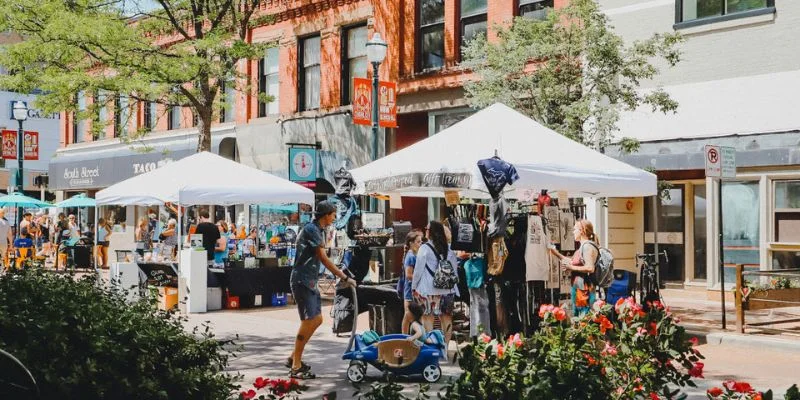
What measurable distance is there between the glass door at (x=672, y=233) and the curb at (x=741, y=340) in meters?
5.58

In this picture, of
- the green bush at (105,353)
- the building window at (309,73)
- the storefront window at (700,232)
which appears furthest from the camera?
the building window at (309,73)

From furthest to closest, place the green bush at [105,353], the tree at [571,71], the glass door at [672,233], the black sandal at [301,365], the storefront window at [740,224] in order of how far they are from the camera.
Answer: the glass door at [672,233] → the storefront window at [740,224] → the tree at [571,71] → the black sandal at [301,365] → the green bush at [105,353]

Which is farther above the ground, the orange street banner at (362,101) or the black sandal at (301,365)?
the orange street banner at (362,101)

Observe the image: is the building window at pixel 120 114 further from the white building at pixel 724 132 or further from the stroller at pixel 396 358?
the stroller at pixel 396 358

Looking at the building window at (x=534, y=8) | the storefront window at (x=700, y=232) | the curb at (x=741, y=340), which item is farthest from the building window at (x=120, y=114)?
the curb at (x=741, y=340)

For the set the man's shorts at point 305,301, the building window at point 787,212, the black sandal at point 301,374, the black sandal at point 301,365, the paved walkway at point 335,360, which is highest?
the building window at point 787,212

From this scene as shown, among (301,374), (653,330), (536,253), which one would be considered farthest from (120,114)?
(653,330)

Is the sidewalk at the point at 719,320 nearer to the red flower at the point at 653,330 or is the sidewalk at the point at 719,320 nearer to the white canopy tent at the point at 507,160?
the white canopy tent at the point at 507,160

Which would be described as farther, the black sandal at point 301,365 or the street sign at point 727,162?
the street sign at point 727,162

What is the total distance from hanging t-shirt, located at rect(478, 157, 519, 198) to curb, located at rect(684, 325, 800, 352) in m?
3.96

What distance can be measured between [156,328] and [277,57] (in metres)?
22.0

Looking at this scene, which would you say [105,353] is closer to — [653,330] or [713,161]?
[653,330]

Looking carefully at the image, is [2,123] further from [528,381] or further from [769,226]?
[528,381]

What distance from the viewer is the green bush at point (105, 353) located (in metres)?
5.09
